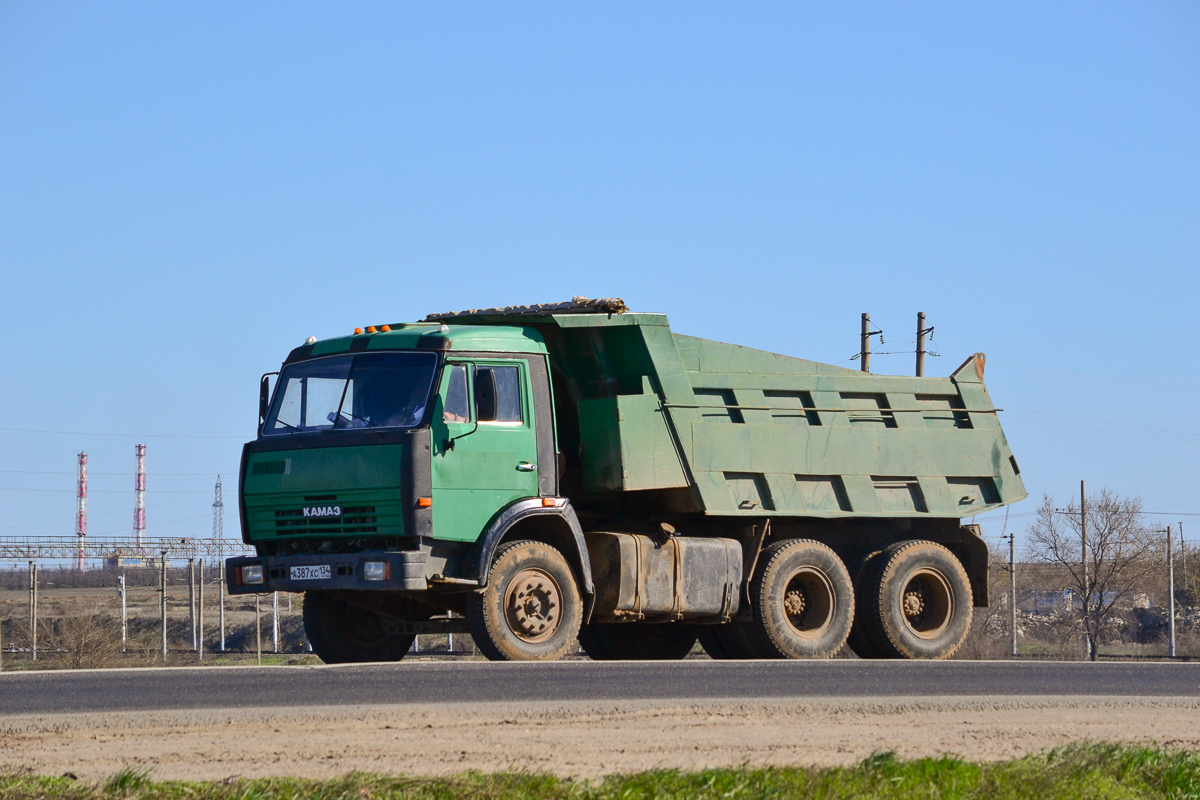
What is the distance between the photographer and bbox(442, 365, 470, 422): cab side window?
12.0 meters

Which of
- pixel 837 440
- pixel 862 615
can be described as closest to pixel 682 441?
pixel 837 440

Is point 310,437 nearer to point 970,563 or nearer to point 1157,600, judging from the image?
point 970,563

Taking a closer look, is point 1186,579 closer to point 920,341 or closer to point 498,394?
point 920,341

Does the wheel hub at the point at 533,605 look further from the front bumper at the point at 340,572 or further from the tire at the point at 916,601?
the tire at the point at 916,601

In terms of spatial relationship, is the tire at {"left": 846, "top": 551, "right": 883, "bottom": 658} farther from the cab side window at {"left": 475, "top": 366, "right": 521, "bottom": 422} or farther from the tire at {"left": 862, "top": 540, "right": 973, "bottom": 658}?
the cab side window at {"left": 475, "top": 366, "right": 521, "bottom": 422}

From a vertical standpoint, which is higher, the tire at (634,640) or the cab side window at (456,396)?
the cab side window at (456,396)

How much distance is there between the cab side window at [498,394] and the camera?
477 inches

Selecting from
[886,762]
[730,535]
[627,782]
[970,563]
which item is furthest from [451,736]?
[970,563]

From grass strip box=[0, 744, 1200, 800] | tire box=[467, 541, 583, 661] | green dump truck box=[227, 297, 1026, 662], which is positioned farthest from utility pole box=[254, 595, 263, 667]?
grass strip box=[0, 744, 1200, 800]

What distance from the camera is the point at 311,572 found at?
12.0 m

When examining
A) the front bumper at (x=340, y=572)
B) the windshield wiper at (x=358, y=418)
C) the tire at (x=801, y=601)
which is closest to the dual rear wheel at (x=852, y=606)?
the tire at (x=801, y=601)

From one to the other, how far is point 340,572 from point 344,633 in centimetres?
199

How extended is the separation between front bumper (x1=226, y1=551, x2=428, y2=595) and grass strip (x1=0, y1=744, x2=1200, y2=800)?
4.94m

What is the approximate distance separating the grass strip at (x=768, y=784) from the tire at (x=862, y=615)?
7.32 metres
